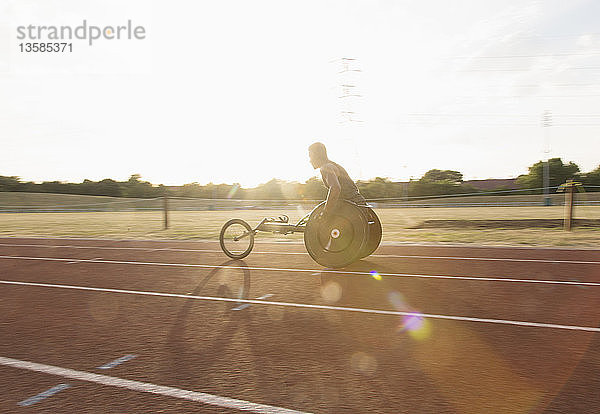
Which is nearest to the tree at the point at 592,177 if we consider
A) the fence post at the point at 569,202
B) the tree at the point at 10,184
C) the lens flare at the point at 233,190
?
the lens flare at the point at 233,190

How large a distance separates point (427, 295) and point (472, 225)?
35.9 ft

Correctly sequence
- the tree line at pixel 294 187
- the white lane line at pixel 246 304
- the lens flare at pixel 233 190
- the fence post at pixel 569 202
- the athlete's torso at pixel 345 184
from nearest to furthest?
the white lane line at pixel 246 304 < the athlete's torso at pixel 345 184 < the fence post at pixel 569 202 < the tree line at pixel 294 187 < the lens flare at pixel 233 190

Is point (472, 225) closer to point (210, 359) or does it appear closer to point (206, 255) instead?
point (206, 255)

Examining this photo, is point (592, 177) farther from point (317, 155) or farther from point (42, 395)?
point (42, 395)

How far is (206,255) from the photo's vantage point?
403 inches

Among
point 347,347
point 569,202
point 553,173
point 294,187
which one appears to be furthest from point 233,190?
point 347,347

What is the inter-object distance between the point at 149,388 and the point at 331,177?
5169 millimetres

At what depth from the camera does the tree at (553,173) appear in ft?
221

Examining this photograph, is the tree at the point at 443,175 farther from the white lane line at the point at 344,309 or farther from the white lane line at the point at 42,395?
the white lane line at the point at 42,395

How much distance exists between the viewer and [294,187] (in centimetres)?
5766

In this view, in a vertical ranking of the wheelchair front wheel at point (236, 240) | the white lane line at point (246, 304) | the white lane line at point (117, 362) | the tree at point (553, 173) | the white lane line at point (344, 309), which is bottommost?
the white lane line at point (344, 309)

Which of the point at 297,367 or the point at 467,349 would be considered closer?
the point at 297,367

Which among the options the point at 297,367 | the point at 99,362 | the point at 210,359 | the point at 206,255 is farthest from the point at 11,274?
the point at 297,367

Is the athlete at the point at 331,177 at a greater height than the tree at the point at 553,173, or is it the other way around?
the tree at the point at 553,173
